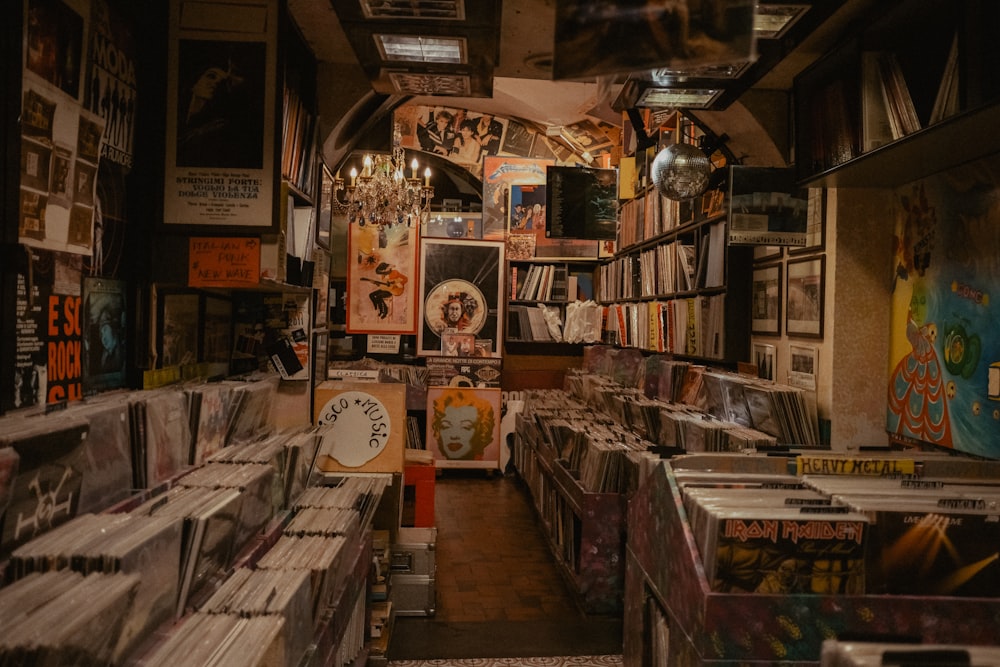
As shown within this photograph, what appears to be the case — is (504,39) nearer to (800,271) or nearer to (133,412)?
(800,271)

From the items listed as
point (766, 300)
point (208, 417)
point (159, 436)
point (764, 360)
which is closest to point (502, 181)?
point (766, 300)

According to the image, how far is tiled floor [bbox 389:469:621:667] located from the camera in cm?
314

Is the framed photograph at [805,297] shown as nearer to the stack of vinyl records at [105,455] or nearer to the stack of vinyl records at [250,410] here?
the stack of vinyl records at [250,410]

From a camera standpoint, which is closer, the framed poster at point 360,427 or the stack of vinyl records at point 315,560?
the stack of vinyl records at point 315,560

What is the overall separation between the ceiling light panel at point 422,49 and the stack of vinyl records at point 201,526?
1431 millimetres

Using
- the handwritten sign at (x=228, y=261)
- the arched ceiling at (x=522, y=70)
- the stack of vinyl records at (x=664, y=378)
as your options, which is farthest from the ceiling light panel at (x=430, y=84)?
the stack of vinyl records at (x=664, y=378)

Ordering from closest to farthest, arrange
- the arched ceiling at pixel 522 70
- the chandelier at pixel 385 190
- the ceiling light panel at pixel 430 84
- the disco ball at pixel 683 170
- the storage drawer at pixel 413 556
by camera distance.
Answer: the arched ceiling at pixel 522 70 → the ceiling light panel at pixel 430 84 → the disco ball at pixel 683 170 → the storage drawer at pixel 413 556 → the chandelier at pixel 385 190

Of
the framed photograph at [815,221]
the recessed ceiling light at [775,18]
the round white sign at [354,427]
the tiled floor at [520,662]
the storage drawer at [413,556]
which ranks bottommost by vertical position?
the tiled floor at [520,662]

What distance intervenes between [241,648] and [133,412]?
70cm

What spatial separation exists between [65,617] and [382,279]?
6.19 metres

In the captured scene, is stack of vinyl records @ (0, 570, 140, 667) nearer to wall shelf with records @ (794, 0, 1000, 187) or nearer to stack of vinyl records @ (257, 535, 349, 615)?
stack of vinyl records @ (257, 535, 349, 615)

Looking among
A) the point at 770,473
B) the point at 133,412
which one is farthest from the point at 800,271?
the point at 133,412

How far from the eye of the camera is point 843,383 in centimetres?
285

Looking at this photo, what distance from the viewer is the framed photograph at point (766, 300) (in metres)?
3.41
